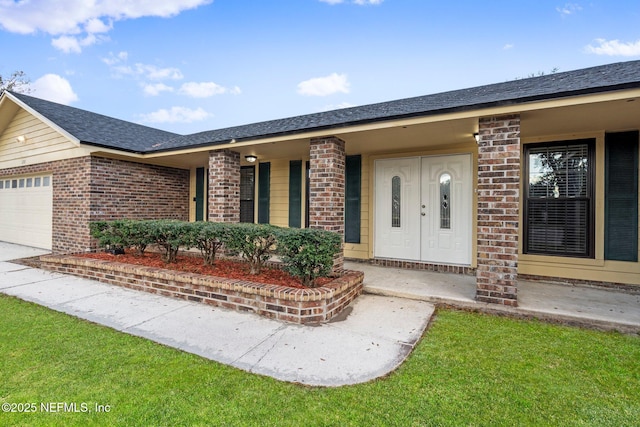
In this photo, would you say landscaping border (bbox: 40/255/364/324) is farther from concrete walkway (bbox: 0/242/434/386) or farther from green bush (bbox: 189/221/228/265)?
green bush (bbox: 189/221/228/265)

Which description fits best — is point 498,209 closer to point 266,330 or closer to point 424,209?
point 424,209

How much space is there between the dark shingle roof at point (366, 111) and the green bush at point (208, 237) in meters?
1.98

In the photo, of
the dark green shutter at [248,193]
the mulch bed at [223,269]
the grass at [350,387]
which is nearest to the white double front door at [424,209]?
the mulch bed at [223,269]

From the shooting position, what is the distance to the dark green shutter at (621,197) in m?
4.66

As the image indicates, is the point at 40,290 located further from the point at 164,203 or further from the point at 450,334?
the point at 450,334

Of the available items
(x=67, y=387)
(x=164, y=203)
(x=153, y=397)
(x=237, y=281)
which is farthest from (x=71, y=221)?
(x=153, y=397)

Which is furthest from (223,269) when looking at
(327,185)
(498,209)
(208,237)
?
(498,209)

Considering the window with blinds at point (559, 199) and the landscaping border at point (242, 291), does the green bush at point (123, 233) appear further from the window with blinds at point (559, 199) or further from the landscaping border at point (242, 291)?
the window with blinds at point (559, 199)

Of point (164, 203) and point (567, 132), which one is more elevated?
point (567, 132)

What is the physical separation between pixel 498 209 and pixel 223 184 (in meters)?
5.19

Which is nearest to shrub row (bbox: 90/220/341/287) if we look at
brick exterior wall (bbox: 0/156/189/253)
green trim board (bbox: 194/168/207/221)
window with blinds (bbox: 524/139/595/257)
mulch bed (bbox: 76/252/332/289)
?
mulch bed (bbox: 76/252/332/289)

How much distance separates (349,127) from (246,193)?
4658mm

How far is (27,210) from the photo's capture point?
8914mm

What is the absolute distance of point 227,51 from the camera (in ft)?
39.3
